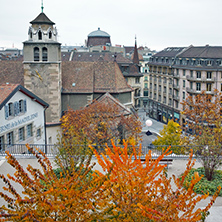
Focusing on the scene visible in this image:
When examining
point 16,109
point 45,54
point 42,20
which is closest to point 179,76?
point 45,54

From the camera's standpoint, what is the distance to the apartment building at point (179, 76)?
53.7 m

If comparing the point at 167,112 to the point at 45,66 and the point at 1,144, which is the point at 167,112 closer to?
the point at 45,66

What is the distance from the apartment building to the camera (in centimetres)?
5369

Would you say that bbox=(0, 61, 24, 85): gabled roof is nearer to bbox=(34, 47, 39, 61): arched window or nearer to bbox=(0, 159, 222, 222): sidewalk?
bbox=(34, 47, 39, 61): arched window

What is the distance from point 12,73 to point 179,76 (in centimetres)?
3263

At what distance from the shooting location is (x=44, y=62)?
36562 mm

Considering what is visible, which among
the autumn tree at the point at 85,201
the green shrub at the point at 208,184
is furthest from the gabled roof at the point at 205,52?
the autumn tree at the point at 85,201

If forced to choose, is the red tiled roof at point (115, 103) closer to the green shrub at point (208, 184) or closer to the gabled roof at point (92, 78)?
the gabled roof at point (92, 78)

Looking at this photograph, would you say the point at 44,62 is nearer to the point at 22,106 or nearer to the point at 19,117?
the point at 22,106

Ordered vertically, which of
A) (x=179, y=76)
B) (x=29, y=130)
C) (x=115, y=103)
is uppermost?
(x=179, y=76)

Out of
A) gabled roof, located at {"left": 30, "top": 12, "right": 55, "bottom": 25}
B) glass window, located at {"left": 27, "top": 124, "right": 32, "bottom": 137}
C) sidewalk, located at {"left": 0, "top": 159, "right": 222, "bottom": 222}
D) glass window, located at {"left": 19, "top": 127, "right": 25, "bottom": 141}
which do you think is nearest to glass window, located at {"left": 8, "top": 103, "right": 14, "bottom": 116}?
glass window, located at {"left": 19, "top": 127, "right": 25, "bottom": 141}

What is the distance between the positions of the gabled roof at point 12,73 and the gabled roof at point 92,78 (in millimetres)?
5419

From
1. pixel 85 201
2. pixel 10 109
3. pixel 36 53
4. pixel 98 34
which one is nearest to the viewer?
pixel 85 201

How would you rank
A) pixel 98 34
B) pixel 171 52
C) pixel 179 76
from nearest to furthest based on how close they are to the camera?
pixel 179 76, pixel 171 52, pixel 98 34
